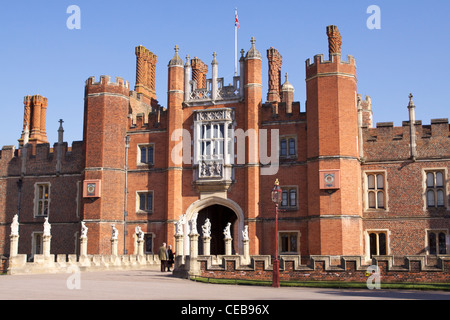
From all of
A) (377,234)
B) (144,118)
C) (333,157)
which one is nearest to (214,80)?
(144,118)

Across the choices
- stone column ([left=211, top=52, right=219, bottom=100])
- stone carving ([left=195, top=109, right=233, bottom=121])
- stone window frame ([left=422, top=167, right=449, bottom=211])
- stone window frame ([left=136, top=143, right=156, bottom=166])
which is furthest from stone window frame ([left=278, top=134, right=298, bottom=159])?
stone window frame ([left=136, top=143, right=156, bottom=166])

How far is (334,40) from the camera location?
32844mm

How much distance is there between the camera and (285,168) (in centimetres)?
3309

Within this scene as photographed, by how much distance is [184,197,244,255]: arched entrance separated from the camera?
1319 inches

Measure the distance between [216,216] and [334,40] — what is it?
529 inches

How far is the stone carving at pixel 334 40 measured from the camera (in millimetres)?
32719

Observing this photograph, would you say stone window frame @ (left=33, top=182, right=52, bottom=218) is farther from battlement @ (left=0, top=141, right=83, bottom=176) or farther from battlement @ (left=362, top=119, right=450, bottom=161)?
battlement @ (left=362, top=119, right=450, bottom=161)

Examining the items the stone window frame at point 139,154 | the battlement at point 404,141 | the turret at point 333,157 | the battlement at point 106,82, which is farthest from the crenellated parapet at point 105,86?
the battlement at point 404,141

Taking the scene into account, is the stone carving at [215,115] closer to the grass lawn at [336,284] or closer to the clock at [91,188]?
the clock at [91,188]

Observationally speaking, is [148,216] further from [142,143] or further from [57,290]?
[57,290]

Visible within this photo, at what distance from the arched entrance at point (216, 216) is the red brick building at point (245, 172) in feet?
0.29

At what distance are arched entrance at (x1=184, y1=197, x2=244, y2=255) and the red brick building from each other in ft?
0.29
